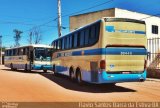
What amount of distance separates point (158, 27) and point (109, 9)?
10838mm

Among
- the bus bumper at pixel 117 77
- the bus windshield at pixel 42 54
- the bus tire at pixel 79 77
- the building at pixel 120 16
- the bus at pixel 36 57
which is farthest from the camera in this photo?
the building at pixel 120 16

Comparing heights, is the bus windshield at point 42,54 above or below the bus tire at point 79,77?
above

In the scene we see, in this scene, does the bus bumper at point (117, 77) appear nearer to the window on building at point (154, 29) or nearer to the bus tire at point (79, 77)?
the bus tire at point (79, 77)

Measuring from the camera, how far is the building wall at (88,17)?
3672 centimetres

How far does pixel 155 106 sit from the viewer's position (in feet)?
32.6

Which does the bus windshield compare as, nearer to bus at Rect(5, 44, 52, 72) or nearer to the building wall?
bus at Rect(5, 44, 52, 72)

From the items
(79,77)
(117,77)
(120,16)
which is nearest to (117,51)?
(117,77)

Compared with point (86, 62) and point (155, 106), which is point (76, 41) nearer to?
point (86, 62)

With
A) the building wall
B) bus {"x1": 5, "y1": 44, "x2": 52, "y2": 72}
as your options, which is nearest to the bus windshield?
A: bus {"x1": 5, "y1": 44, "x2": 52, "y2": 72}

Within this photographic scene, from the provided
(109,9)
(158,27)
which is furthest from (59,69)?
(158,27)

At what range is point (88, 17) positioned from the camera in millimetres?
41219

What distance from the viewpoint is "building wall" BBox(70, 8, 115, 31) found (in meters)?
36.7

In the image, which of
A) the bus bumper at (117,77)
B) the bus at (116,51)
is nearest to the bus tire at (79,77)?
the bus at (116,51)

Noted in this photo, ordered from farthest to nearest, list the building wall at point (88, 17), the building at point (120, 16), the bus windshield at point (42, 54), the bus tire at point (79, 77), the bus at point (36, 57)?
the building at point (120, 16)
the building wall at point (88, 17)
the bus windshield at point (42, 54)
the bus at point (36, 57)
the bus tire at point (79, 77)
